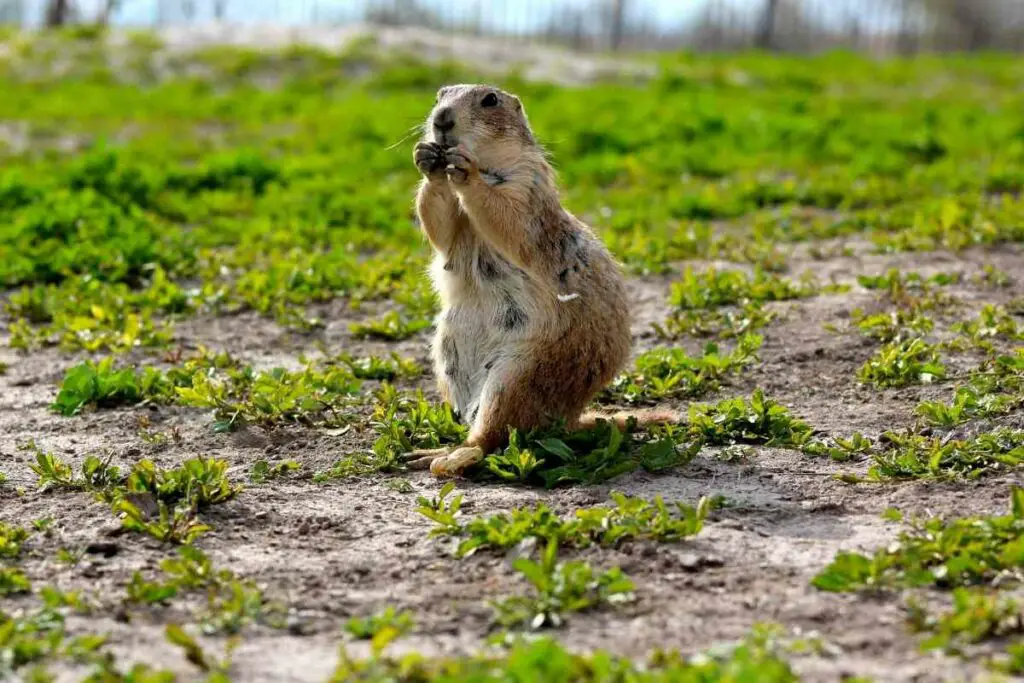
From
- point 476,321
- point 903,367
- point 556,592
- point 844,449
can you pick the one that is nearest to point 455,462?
point 476,321

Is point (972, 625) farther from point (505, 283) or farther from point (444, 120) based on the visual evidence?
point (444, 120)

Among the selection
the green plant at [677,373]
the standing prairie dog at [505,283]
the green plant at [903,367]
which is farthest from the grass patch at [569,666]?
the green plant at [903,367]

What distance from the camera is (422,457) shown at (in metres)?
5.21

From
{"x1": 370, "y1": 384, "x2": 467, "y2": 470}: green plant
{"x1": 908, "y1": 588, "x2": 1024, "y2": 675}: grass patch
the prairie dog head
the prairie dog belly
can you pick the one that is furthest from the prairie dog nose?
{"x1": 908, "y1": 588, "x2": 1024, "y2": 675}: grass patch

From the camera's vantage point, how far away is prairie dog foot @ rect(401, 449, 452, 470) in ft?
17.0

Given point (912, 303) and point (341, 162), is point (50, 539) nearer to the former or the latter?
point (912, 303)

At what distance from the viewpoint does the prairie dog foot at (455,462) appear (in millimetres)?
4980

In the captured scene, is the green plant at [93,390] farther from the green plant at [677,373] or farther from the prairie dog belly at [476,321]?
the green plant at [677,373]

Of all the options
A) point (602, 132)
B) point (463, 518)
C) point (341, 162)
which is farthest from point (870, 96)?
point (463, 518)

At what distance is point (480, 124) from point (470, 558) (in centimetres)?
205

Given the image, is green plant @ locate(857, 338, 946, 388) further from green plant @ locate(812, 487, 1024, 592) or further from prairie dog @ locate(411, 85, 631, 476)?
green plant @ locate(812, 487, 1024, 592)

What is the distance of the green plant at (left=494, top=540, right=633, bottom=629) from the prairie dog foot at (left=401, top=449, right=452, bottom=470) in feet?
4.17

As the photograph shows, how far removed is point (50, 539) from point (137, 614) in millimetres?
771

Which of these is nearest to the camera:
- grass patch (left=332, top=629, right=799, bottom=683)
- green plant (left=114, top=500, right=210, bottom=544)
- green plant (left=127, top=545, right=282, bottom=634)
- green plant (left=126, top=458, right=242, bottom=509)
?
grass patch (left=332, top=629, right=799, bottom=683)
